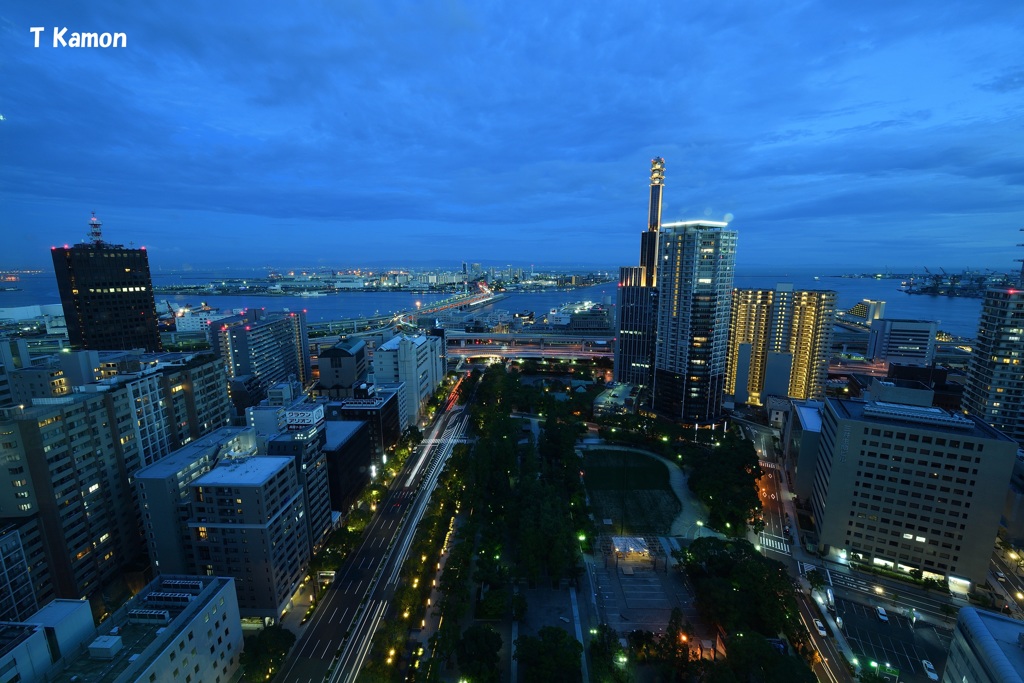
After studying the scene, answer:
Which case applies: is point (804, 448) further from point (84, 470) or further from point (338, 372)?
point (338, 372)

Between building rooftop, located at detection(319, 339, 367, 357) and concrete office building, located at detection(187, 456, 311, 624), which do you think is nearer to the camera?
concrete office building, located at detection(187, 456, 311, 624)

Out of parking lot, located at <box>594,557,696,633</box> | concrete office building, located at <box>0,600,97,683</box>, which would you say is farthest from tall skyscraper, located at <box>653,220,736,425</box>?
concrete office building, located at <box>0,600,97,683</box>

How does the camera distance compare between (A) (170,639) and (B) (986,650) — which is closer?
(B) (986,650)

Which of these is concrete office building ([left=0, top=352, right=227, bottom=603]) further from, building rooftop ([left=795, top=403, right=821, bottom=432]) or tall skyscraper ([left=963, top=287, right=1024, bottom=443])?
tall skyscraper ([left=963, top=287, right=1024, bottom=443])

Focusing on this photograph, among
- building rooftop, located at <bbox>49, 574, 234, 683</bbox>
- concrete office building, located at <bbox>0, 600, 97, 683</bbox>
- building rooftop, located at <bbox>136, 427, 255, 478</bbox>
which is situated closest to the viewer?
concrete office building, located at <bbox>0, 600, 97, 683</bbox>

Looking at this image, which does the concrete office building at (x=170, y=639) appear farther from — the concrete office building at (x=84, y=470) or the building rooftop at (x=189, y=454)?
the concrete office building at (x=84, y=470)

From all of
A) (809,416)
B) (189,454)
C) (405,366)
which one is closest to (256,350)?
(405,366)

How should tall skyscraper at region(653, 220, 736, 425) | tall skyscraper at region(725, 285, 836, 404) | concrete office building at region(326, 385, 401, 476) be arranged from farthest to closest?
tall skyscraper at region(725, 285, 836, 404) < tall skyscraper at region(653, 220, 736, 425) < concrete office building at region(326, 385, 401, 476)

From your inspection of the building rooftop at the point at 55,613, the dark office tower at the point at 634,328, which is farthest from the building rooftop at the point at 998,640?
the dark office tower at the point at 634,328
